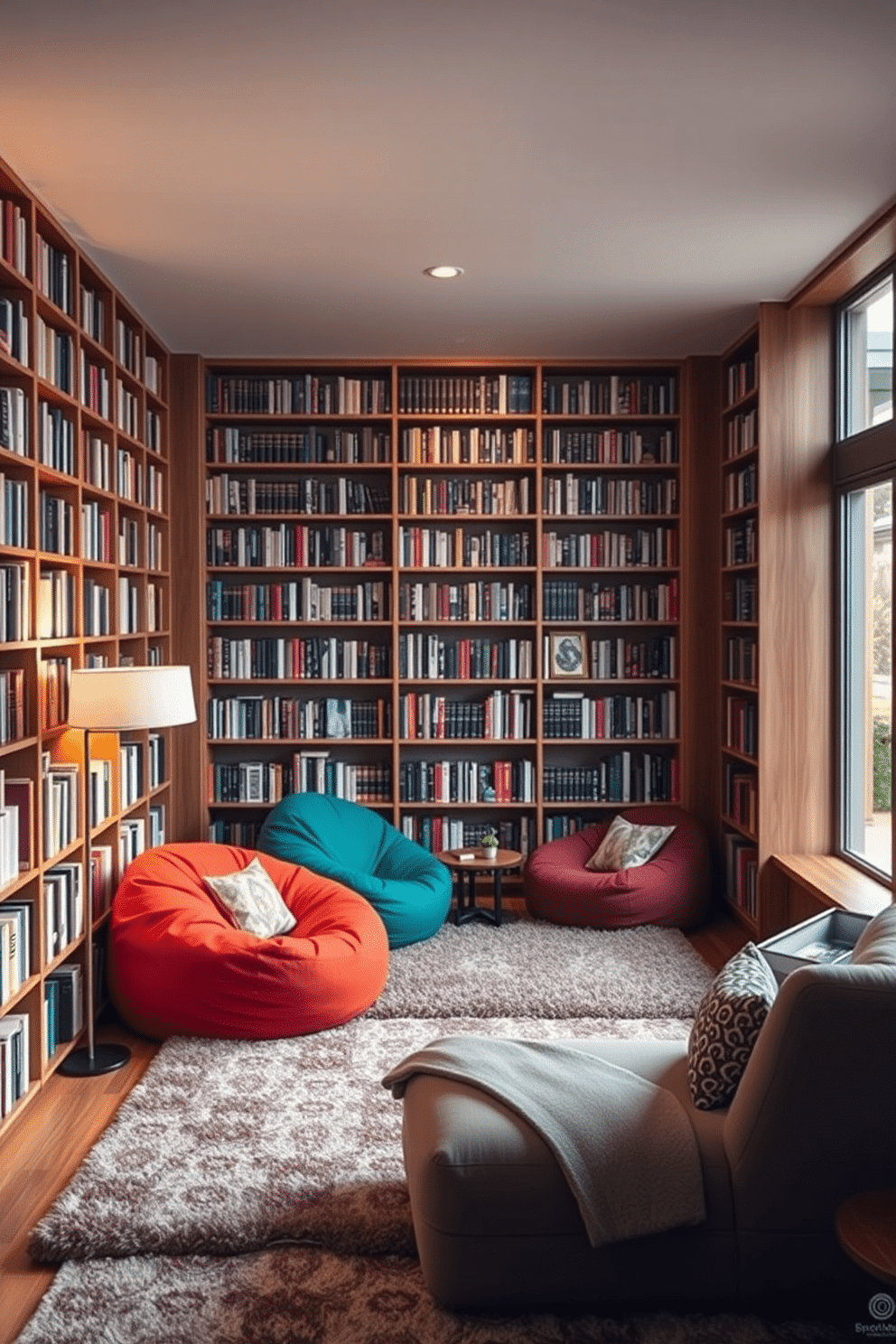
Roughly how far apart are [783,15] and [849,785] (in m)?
3.24

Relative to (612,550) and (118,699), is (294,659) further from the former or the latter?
(118,699)

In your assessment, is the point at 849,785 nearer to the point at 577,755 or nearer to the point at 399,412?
the point at 577,755

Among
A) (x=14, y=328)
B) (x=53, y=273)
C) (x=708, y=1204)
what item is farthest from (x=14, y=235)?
(x=708, y=1204)

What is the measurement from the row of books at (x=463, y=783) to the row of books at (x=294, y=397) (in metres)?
1.90

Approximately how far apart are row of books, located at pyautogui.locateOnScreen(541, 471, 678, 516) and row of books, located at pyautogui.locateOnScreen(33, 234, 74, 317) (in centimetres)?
276

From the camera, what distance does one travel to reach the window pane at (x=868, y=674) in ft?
14.8

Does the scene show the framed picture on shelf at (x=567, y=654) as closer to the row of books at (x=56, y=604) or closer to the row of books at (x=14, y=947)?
the row of books at (x=56, y=604)

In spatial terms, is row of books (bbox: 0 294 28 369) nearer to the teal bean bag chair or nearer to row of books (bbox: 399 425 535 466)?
the teal bean bag chair

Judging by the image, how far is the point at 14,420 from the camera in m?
3.44

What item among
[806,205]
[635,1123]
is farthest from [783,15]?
[635,1123]

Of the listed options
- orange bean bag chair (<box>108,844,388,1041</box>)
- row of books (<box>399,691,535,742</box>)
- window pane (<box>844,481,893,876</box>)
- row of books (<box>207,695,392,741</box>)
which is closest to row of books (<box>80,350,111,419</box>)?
orange bean bag chair (<box>108,844,388,1041</box>)

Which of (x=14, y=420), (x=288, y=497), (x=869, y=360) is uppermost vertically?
(x=869, y=360)

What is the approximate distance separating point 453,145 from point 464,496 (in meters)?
2.83

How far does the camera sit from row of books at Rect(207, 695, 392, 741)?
19.8ft
